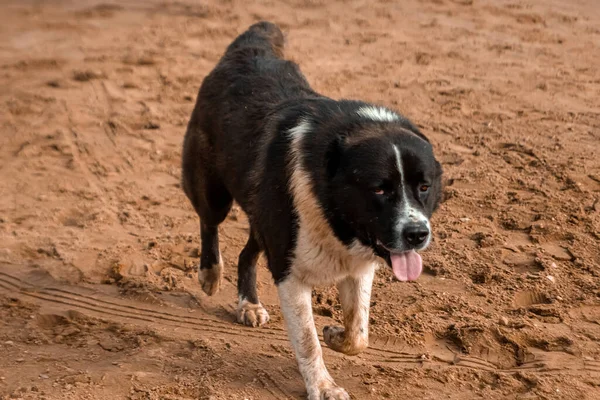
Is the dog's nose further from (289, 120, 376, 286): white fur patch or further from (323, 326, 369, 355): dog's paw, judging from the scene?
(323, 326, 369, 355): dog's paw

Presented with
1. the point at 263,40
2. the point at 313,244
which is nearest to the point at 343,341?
the point at 313,244

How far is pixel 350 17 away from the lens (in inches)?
468

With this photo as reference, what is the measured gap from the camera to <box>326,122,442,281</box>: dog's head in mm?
4504

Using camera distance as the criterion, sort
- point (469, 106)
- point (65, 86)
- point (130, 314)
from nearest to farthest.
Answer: point (130, 314)
point (469, 106)
point (65, 86)

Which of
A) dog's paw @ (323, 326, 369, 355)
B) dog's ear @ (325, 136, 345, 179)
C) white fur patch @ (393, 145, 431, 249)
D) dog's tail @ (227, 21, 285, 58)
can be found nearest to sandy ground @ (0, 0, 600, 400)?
A: dog's paw @ (323, 326, 369, 355)

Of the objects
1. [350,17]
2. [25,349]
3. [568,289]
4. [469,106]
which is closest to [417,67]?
[469,106]

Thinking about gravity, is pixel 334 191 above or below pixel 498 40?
above

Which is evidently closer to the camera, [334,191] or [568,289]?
[334,191]

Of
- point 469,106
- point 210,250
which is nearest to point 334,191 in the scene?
point 210,250

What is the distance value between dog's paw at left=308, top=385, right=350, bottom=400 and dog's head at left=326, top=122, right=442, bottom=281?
0.80 m

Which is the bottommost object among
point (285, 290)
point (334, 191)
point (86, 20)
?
point (86, 20)

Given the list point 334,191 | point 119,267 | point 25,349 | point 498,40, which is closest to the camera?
point 334,191

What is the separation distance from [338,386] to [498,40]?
6.92 m

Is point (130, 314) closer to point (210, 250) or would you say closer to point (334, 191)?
point (210, 250)
